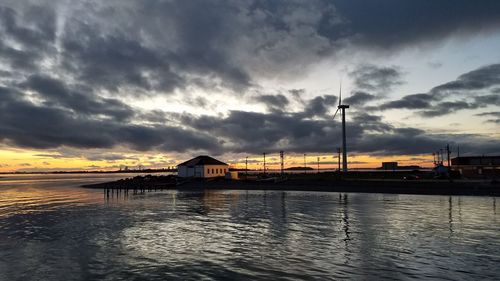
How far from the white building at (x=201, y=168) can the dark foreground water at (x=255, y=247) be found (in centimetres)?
6470

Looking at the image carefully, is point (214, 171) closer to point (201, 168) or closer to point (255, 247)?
point (201, 168)

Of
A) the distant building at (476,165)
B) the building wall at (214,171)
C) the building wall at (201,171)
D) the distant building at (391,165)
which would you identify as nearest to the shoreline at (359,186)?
the building wall at (201,171)

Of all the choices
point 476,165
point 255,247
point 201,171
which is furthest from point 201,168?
point 476,165

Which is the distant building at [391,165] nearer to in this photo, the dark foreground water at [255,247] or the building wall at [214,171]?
the building wall at [214,171]

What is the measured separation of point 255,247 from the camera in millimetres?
24188

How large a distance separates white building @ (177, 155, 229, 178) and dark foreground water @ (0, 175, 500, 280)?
64.7m

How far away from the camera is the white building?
106000 mm

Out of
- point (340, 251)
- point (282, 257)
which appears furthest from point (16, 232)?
point (340, 251)

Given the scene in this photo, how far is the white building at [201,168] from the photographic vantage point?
10600 cm

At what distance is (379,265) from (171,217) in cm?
2663

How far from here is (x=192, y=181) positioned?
103875 mm

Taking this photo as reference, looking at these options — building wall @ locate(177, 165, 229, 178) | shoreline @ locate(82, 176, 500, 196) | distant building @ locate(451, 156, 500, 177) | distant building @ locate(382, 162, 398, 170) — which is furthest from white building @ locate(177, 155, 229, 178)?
distant building @ locate(451, 156, 500, 177)

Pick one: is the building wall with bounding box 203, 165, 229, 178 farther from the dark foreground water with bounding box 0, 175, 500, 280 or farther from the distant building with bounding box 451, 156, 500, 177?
the distant building with bounding box 451, 156, 500, 177

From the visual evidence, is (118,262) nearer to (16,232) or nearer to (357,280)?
(357,280)
